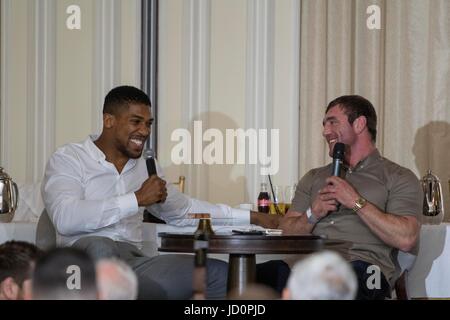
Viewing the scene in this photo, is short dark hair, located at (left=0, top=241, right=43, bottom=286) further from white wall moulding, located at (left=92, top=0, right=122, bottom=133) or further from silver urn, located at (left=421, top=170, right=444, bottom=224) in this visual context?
white wall moulding, located at (left=92, top=0, right=122, bottom=133)

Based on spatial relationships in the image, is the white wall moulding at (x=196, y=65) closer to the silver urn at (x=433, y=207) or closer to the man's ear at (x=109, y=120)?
the silver urn at (x=433, y=207)

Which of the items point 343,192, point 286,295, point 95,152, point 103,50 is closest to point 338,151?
point 343,192

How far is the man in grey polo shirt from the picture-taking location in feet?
10.7

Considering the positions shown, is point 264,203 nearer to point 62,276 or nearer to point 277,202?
point 277,202

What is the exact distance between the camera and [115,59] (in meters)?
5.41

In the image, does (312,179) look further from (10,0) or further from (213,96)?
(10,0)

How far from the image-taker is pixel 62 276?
121cm

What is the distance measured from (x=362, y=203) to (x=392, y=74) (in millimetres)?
1775

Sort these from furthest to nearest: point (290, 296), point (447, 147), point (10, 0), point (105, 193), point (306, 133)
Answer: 1. point (10, 0)
2. point (306, 133)
3. point (447, 147)
4. point (105, 193)
5. point (290, 296)

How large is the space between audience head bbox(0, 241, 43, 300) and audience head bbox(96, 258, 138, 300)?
0.37 feet

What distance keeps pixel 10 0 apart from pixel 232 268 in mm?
3256

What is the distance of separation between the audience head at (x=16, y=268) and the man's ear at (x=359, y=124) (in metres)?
2.19

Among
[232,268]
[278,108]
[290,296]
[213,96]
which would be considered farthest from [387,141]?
[290,296]

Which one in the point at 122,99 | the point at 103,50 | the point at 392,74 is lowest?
the point at 122,99
